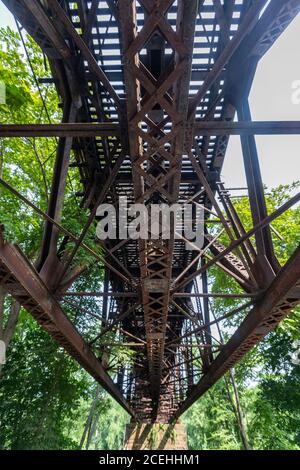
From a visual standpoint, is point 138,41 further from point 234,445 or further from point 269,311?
point 234,445

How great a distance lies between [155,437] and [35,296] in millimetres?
17067

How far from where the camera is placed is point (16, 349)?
43.7ft

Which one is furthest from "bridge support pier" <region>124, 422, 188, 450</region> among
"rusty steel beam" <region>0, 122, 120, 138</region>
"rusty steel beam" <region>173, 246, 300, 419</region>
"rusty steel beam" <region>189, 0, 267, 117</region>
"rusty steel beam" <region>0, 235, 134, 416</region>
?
"rusty steel beam" <region>189, 0, 267, 117</region>

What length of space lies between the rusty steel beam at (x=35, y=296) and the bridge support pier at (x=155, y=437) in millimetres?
13916

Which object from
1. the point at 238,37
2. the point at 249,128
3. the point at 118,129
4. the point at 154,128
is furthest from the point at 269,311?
the point at 238,37

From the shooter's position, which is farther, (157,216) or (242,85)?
(242,85)

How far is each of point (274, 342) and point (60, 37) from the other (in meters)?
14.0

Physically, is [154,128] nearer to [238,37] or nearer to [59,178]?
[238,37]

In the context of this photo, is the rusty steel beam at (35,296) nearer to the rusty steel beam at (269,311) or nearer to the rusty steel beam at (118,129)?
the rusty steel beam at (118,129)

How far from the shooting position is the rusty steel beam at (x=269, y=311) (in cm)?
386

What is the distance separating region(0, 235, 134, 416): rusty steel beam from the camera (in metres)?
3.79

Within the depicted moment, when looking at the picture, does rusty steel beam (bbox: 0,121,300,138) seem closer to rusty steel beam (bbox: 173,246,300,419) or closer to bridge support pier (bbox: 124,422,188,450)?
rusty steel beam (bbox: 173,246,300,419)

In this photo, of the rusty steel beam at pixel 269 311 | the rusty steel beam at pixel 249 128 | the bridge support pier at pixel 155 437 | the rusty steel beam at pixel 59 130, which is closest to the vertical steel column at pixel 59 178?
the rusty steel beam at pixel 59 130
